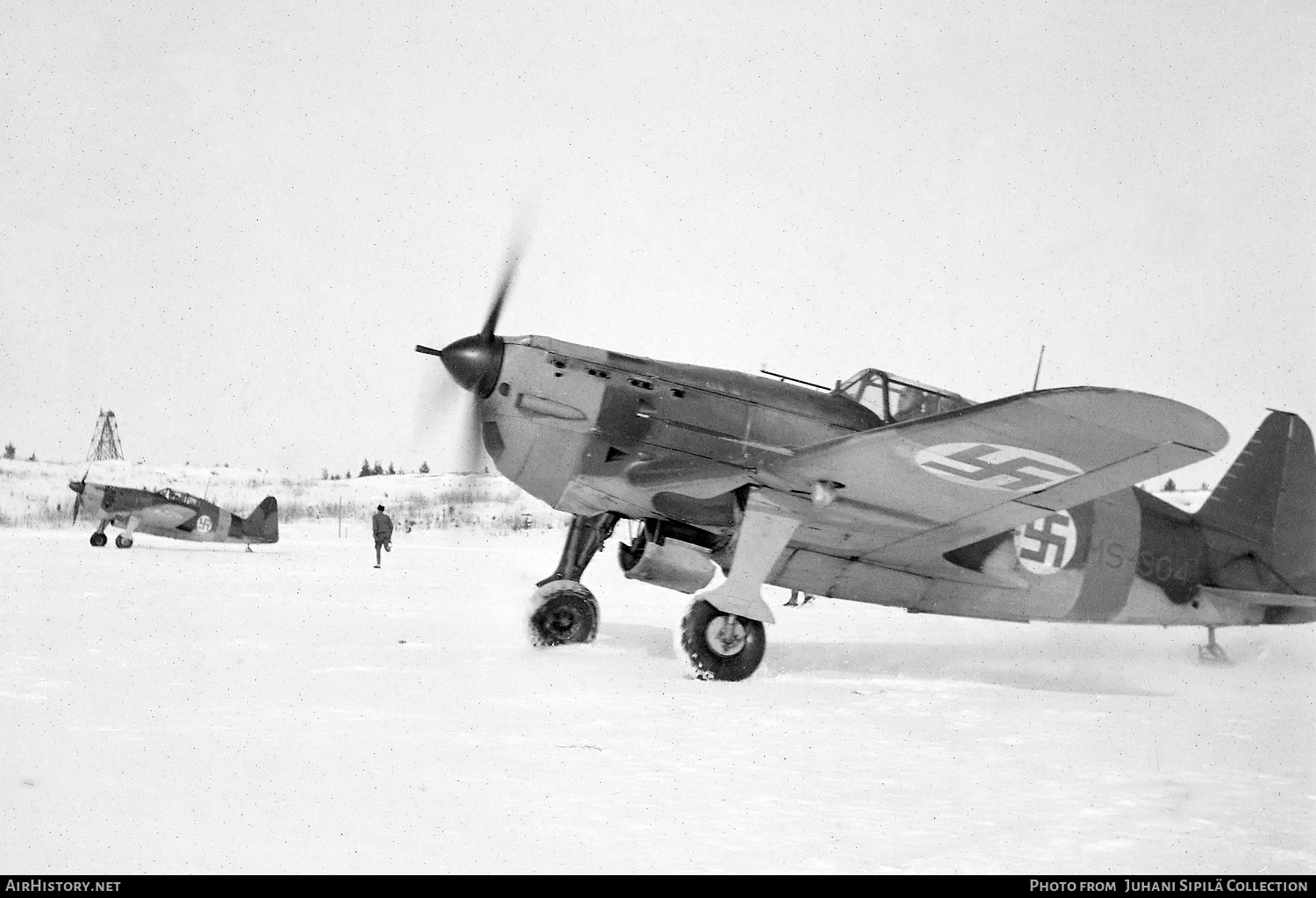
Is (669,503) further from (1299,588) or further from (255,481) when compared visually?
(255,481)

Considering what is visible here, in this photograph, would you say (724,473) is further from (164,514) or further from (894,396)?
(164,514)

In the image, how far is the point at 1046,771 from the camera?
4.72 meters

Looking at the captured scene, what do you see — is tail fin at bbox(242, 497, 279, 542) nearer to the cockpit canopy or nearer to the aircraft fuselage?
the aircraft fuselage

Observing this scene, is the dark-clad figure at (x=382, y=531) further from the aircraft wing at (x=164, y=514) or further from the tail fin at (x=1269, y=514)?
the tail fin at (x=1269, y=514)

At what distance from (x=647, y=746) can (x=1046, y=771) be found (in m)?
1.90

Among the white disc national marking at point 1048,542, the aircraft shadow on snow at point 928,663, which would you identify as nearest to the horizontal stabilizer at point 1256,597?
the aircraft shadow on snow at point 928,663

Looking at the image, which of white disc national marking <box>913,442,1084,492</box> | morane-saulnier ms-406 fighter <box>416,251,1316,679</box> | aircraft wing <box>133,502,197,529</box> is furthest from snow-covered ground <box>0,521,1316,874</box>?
aircraft wing <box>133,502,197,529</box>

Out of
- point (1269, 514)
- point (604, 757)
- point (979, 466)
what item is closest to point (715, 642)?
point (979, 466)

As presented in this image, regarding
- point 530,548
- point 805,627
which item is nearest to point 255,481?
point 530,548

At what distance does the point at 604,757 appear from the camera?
460 cm

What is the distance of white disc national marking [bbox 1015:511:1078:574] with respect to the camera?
874 cm

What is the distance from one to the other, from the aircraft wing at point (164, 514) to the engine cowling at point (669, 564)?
828 inches

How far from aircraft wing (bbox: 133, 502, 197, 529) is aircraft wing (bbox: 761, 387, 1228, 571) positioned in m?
22.2

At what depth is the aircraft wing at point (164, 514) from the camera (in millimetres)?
25141
